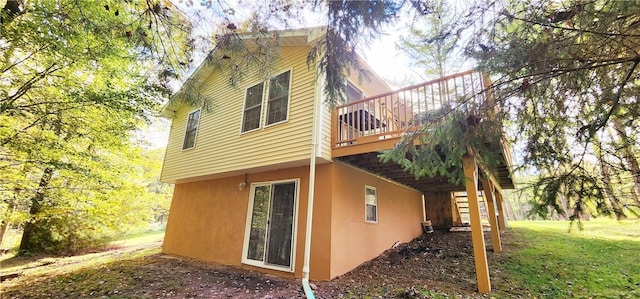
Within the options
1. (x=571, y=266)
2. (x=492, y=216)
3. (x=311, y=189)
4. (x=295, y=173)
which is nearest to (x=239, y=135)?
(x=295, y=173)

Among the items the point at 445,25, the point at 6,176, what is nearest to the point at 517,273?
the point at 445,25

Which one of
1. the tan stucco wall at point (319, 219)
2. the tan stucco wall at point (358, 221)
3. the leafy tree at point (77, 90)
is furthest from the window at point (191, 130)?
the tan stucco wall at point (358, 221)

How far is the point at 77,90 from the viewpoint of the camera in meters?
5.95

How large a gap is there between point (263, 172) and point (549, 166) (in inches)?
219

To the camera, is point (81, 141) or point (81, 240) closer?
point (81, 141)

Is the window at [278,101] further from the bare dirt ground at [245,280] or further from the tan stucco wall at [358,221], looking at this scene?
the bare dirt ground at [245,280]

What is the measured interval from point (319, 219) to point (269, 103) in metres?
3.16

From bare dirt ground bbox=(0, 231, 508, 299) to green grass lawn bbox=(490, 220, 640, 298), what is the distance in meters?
0.44

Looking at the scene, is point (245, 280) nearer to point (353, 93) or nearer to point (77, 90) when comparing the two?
point (353, 93)

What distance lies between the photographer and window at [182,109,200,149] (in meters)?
8.95

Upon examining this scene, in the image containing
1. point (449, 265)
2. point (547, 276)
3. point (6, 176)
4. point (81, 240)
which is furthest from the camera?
point (81, 240)

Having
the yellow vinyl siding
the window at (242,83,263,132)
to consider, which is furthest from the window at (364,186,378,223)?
the window at (242,83,263,132)

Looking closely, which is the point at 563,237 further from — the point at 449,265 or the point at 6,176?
the point at 6,176

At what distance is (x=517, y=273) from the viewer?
5.11 metres
